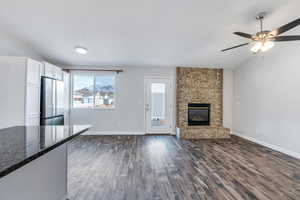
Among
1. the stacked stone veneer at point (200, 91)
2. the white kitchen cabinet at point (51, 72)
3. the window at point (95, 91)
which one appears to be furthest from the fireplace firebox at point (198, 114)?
the white kitchen cabinet at point (51, 72)

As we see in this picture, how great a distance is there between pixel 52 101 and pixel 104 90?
6.17ft

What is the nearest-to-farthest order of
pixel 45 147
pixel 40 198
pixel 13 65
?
pixel 45 147 < pixel 40 198 < pixel 13 65

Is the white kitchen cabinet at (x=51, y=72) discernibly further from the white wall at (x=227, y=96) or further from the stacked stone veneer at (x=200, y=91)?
the white wall at (x=227, y=96)

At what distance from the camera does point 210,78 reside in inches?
240

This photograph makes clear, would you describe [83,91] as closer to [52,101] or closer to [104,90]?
[104,90]

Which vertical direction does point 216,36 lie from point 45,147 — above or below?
above

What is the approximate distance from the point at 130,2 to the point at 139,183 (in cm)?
294

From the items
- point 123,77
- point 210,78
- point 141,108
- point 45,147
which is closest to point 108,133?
point 141,108

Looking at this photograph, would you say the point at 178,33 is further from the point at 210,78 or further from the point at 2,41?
the point at 2,41

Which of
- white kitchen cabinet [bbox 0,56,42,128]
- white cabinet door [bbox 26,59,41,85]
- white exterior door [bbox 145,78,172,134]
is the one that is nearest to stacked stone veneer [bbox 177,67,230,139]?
white exterior door [bbox 145,78,172,134]

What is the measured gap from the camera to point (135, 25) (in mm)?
3400

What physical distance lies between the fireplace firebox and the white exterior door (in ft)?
2.50

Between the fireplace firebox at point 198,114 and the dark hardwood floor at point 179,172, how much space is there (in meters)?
1.51

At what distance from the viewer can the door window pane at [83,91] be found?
5.82 metres
